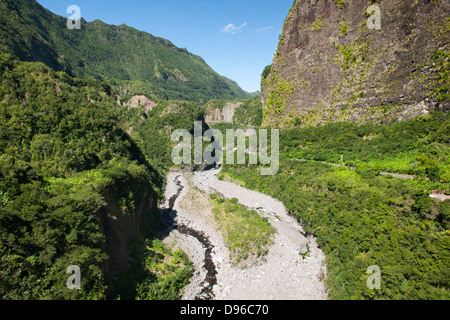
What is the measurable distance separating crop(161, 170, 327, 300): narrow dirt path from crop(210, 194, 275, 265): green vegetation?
939mm

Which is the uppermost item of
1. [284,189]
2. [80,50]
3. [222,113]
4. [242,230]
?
[80,50]

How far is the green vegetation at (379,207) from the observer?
17.1 metres

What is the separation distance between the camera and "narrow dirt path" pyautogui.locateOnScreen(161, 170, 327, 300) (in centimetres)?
2212

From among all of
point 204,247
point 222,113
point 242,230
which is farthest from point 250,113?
point 204,247

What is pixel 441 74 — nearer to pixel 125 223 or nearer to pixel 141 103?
pixel 125 223

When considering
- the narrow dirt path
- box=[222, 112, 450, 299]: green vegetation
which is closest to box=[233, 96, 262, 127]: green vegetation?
box=[222, 112, 450, 299]: green vegetation

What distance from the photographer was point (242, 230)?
3159cm

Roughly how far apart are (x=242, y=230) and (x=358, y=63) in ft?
137

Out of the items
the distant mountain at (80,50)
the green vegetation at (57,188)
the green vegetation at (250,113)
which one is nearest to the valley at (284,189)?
the green vegetation at (57,188)

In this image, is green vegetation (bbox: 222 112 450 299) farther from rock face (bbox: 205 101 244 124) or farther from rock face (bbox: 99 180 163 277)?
rock face (bbox: 205 101 244 124)

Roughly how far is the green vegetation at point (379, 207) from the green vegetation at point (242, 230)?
642cm

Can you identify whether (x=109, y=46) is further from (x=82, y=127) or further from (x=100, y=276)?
(x=100, y=276)

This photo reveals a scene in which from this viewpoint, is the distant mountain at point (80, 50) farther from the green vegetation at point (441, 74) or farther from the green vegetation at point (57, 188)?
the green vegetation at point (441, 74)
